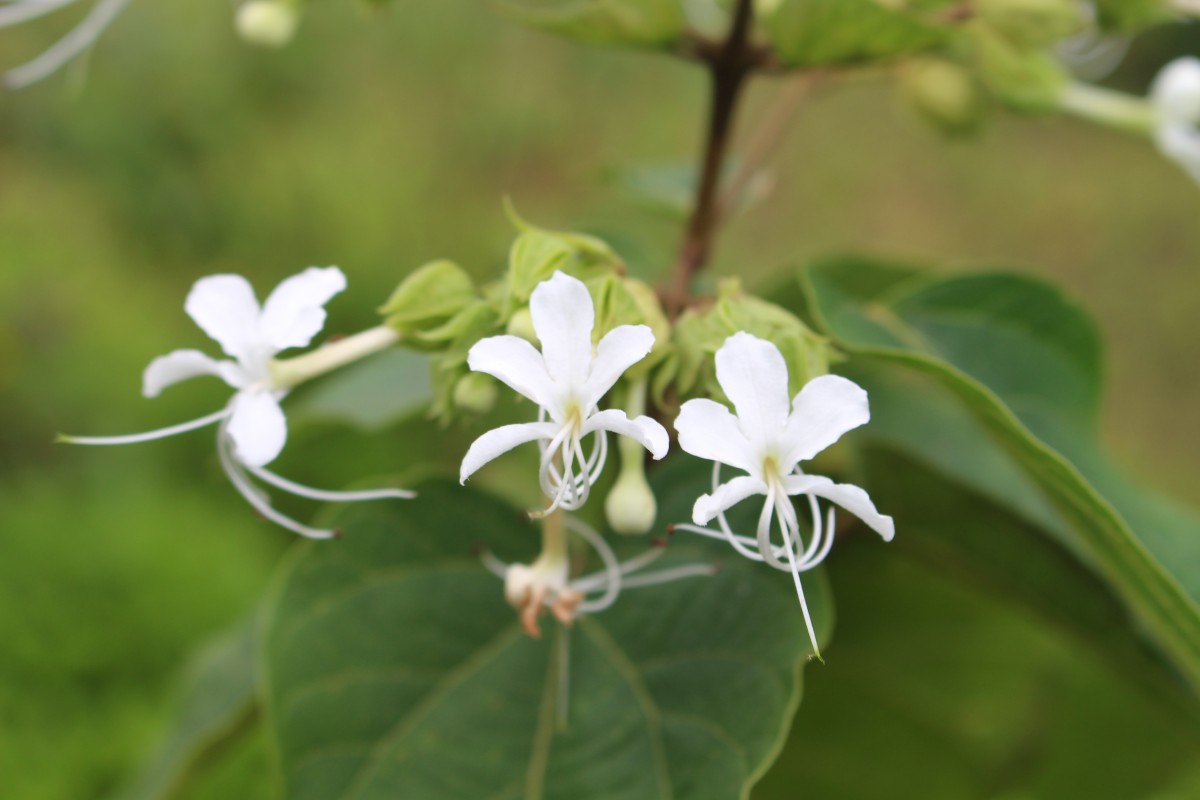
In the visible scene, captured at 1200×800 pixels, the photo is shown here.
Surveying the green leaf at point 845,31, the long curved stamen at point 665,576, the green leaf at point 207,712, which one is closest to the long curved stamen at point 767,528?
the long curved stamen at point 665,576

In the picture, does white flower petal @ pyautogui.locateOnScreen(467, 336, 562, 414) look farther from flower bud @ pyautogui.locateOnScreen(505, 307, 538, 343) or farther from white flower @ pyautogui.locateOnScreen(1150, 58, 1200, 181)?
white flower @ pyautogui.locateOnScreen(1150, 58, 1200, 181)

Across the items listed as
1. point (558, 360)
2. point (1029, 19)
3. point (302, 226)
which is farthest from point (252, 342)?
point (302, 226)

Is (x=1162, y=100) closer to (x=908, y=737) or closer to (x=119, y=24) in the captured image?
(x=908, y=737)

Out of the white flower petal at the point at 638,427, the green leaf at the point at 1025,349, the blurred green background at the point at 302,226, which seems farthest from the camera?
the blurred green background at the point at 302,226

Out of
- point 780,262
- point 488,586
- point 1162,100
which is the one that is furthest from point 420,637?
point 780,262

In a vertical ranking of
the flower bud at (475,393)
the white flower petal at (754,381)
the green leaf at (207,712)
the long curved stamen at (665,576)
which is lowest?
the green leaf at (207,712)

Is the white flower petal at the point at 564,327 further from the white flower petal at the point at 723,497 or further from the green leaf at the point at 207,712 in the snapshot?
the green leaf at the point at 207,712
